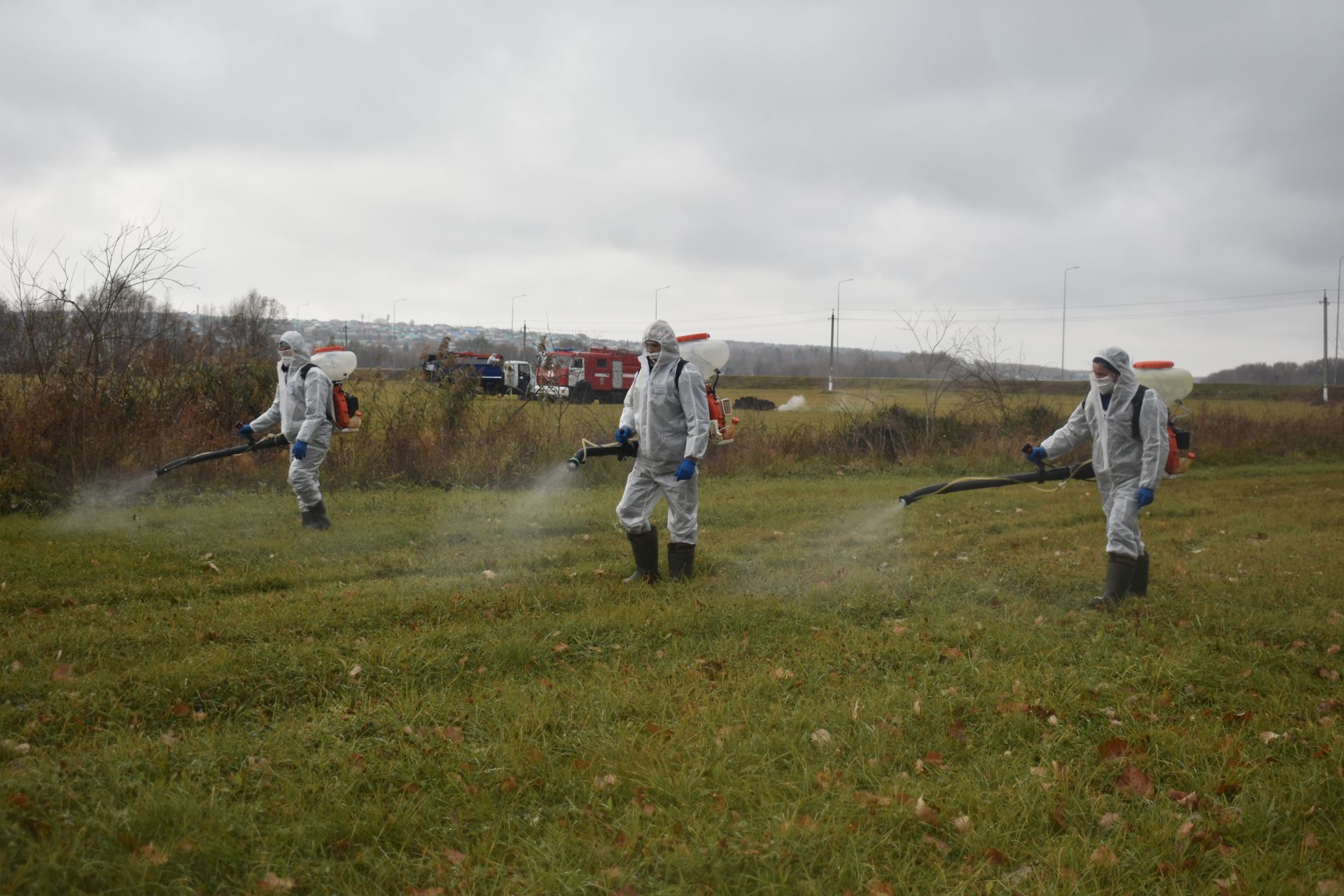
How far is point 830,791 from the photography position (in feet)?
13.0

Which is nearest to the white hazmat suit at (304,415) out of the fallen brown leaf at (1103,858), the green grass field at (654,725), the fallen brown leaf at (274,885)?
the green grass field at (654,725)

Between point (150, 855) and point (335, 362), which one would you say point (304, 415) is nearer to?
point (335, 362)

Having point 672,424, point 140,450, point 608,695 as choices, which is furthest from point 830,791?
point 140,450

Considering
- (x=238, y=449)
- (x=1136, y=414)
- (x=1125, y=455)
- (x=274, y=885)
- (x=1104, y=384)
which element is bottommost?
(x=274, y=885)

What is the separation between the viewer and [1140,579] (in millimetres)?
7273

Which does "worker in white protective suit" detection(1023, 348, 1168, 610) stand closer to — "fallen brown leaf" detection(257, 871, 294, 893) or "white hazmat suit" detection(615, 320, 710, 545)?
"white hazmat suit" detection(615, 320, 710, 545)

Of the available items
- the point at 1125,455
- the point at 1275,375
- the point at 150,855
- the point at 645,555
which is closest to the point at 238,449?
the point at 645,555

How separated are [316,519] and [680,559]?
14.7ft

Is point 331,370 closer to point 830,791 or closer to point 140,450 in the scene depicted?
point 140,450

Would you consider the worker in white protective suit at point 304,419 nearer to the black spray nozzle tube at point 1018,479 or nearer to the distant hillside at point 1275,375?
the black spray nozzle tube at point 1018,479

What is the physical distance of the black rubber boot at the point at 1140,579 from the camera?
7227 millimetres

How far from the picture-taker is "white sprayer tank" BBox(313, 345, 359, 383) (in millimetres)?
10406

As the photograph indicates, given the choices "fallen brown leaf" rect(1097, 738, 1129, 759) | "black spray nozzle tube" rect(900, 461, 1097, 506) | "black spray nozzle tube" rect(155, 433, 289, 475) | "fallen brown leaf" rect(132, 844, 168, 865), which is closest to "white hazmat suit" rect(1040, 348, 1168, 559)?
"black spray nozzle tube" rect(900, 461, 1097, 506)

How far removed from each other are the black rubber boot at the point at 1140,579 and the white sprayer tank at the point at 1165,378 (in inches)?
55.6
